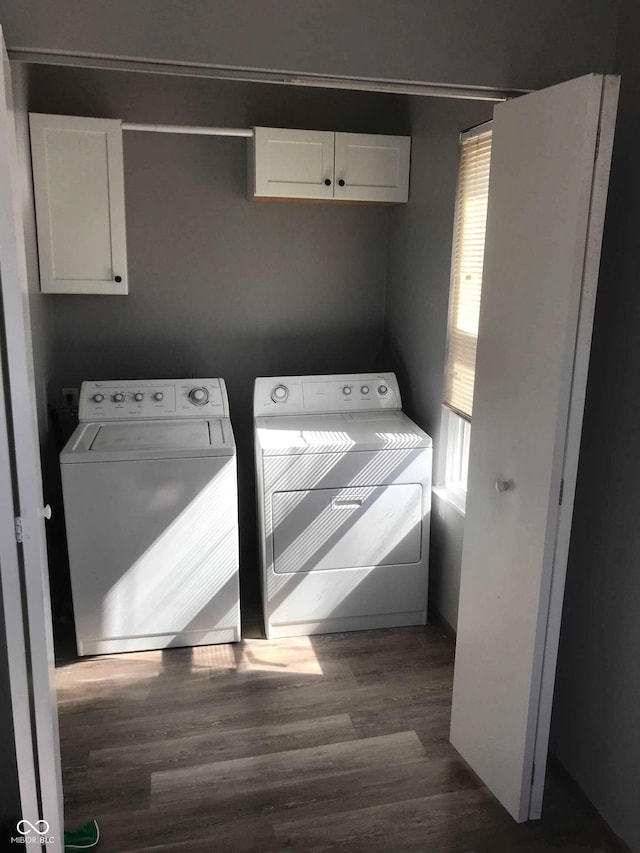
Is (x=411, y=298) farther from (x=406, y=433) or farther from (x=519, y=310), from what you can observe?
(x=519, y=310)

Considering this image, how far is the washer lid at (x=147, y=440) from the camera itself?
264cm

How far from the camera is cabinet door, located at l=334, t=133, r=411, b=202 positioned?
122 inches

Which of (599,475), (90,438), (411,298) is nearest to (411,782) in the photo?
(599,475)

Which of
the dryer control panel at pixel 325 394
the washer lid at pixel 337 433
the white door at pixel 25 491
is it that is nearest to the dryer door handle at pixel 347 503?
the washer lid at pixel 337 433

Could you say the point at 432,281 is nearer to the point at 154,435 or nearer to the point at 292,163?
the point at 292,163

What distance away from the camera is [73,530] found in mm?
2668

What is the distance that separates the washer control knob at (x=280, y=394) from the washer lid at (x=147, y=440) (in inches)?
10.3

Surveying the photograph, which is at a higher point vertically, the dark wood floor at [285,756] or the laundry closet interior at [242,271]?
the laundry closet interior at [242,271]

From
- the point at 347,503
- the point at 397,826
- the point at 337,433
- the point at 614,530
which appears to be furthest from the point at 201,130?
the point at 397,826

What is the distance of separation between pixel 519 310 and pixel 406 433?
3.90 feet

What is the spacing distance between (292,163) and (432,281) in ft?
2.65

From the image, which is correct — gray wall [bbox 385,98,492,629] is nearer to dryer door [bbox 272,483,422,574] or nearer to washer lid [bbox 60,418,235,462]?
dryer door [bbox 272,483,422,574]

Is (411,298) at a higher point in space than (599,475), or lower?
higher

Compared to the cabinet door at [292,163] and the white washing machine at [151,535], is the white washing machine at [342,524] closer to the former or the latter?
the white washing machine at [151,535]
